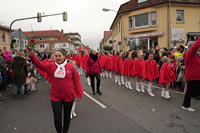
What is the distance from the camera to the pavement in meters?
4.27

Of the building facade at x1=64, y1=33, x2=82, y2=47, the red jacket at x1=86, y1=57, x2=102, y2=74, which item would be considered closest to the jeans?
the red jacket at x1=86, y1=57, x2=102, y2=74

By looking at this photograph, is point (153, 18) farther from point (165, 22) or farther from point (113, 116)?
point (113, 116)

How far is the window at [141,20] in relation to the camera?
2269cm

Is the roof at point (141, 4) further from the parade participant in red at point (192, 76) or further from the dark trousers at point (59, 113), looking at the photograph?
the dark trousers at point (59, 113)

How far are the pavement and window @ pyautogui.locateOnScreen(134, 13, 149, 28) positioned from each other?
56.6ft

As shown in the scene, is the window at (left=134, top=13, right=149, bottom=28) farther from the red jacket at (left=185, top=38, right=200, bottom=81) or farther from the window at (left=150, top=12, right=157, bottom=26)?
the red jacket at (left=185, top=38, right=200, bottom=81)

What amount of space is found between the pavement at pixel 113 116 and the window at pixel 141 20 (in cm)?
1725

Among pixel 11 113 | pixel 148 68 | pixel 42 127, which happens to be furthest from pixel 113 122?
pixel 148 68

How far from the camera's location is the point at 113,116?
5.06 metres

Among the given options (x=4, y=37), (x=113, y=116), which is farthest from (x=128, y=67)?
(x=4, y=37)

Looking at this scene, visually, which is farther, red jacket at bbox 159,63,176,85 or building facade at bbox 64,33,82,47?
building facade at bbox 64,33,82,47

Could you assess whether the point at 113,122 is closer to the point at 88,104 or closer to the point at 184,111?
the point at 88,104

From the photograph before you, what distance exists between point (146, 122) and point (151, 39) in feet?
63.9

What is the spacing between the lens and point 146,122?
15.0 feet
